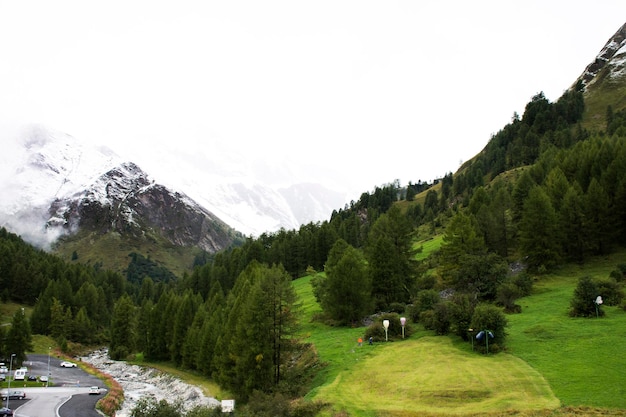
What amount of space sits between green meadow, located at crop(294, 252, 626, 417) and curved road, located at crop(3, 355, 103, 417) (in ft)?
116

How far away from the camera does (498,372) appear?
132 feet

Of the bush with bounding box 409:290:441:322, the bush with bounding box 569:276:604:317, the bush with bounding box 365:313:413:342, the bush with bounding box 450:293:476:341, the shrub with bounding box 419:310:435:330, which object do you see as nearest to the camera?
the bush with bounding box 569:276:604:317

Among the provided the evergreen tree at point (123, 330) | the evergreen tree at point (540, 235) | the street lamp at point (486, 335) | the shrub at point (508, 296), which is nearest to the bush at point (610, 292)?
the shrub at point (508, 296)

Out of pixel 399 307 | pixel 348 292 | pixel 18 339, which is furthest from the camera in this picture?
pixel 18 339

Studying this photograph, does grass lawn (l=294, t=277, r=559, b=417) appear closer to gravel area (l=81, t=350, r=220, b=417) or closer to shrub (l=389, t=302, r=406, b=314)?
shrub (l=389, t=302, r=406, b=314)

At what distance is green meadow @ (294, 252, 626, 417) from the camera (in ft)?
109

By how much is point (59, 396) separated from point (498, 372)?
211 ft

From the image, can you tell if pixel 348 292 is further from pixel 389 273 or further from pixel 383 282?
pixel 389 273

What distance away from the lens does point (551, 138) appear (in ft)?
570

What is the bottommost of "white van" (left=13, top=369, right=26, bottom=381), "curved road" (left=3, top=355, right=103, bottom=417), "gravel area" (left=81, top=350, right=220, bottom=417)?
"gravel area" (left=81, top=350, right=220, bottom=417)

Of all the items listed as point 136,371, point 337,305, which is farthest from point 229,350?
point 136,371

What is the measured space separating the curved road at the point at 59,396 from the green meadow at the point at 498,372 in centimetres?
3521

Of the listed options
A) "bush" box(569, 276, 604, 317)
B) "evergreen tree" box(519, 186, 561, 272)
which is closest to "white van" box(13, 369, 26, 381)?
"bush" box(569, 276, 604, 317)

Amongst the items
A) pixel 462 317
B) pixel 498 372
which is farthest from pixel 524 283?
pixel 498 372
